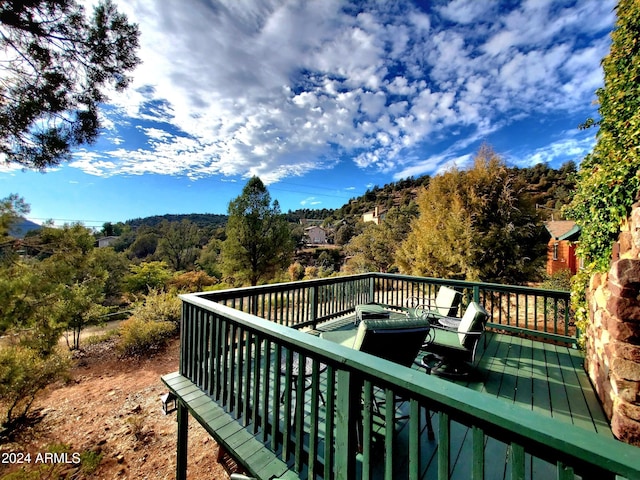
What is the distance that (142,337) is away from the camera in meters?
9.03

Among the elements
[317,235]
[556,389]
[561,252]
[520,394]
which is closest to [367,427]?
[520,394]

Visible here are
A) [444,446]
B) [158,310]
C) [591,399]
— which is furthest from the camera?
[158,310]

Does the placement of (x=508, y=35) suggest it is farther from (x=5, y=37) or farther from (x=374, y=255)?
(x=374, y=255)

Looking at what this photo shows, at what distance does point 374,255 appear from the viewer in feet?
62.2

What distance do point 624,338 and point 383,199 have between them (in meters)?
48.7

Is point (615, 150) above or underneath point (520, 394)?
above

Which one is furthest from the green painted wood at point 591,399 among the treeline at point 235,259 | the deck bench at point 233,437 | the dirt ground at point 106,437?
the dirt ground at point 106,437

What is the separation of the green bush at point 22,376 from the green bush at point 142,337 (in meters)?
3.13

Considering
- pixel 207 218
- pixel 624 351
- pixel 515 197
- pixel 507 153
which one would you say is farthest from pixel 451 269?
pixel 207 218

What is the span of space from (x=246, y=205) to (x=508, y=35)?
12566 millimetres

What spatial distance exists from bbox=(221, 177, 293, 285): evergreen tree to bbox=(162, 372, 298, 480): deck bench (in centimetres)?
1217

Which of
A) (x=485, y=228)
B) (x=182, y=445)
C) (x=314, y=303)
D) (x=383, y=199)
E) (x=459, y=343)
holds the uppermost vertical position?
(x=383, y=199)

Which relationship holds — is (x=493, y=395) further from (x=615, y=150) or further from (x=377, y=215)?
(x=377, y=215)

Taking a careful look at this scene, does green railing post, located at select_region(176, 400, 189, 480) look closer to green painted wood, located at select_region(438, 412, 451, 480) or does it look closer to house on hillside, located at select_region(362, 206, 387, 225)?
green painted wood, located at select_region(438, 412, 451, 480)
